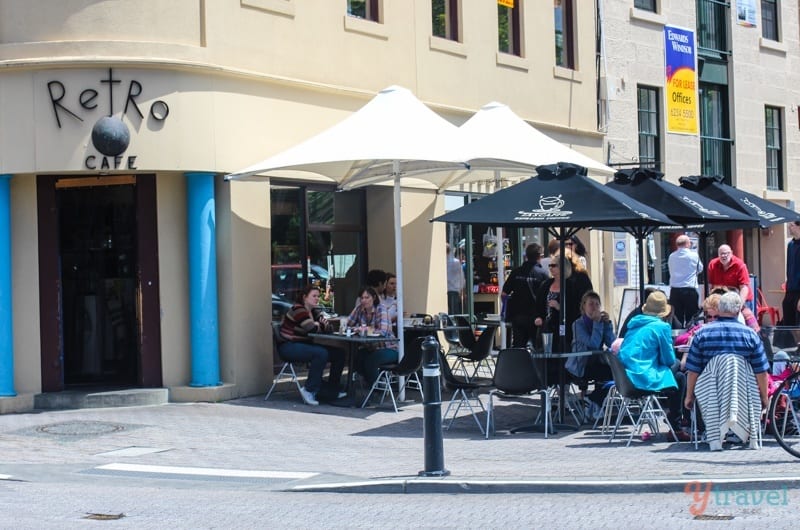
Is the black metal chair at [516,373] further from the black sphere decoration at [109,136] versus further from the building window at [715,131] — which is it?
the building window at [715,131]

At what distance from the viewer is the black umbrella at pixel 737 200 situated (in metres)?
14.6

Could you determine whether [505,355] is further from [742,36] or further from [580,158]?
[742,36]

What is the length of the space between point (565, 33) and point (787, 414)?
12.1 m

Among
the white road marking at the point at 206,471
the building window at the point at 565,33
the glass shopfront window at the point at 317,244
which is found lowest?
the white road marking at the point at 206,471

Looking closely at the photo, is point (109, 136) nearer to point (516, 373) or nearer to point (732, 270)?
point (516, 373)

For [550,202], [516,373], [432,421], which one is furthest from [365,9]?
[432,421]

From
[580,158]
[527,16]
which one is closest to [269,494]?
[580,158]

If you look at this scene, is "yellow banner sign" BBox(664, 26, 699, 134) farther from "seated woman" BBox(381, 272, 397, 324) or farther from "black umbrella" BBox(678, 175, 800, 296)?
"seated woman" BBox(381, 272, 397, 324)

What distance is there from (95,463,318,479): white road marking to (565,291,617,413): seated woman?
351 cm

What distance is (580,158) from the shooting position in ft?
49.8

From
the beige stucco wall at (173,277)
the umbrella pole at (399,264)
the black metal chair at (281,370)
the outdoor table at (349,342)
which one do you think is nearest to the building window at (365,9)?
the umbrella pole at (399,264)

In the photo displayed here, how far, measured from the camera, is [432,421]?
30.3 feet

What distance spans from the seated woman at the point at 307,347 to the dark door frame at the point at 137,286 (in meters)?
1.57

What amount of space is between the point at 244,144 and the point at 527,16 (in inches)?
283
